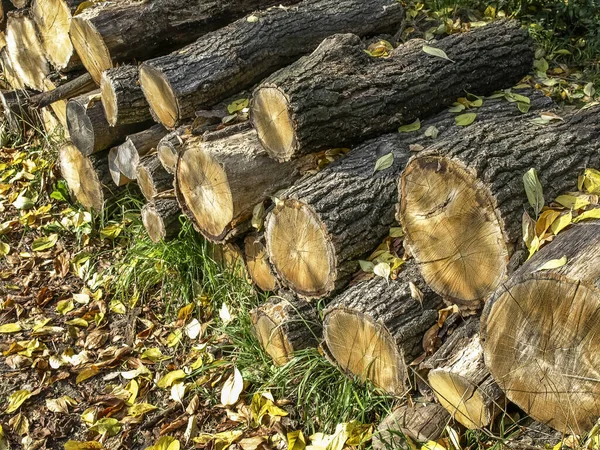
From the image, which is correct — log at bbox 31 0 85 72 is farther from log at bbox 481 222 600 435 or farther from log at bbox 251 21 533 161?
log at bbox 481 222 600 435

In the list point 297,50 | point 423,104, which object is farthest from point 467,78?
point 297,50

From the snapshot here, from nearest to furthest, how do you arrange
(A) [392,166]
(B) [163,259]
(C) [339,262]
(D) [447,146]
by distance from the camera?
(D) [447,146], (C) [339,262], (A) [392,166], (B) [163,259]

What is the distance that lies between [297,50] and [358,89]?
750mm

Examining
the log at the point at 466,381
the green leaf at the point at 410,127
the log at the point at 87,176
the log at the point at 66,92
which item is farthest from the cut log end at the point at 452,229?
the log at the point at 66,92

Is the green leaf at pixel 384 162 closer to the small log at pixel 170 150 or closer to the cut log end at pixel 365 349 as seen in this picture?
the cut log end at pixel 365 349

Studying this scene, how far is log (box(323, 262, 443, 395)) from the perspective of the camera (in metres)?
2.51

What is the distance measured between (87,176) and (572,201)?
281cm

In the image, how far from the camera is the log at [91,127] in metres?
3.89

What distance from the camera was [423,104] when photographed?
3199 millimetres

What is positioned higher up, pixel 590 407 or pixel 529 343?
pixel 529 343

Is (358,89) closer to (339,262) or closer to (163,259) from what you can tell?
(339,262)

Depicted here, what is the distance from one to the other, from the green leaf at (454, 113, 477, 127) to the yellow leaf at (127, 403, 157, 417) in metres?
1.78

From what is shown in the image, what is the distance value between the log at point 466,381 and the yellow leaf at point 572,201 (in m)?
0.49

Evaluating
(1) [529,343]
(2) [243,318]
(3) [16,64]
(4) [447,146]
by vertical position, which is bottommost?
(2) [243,318]
